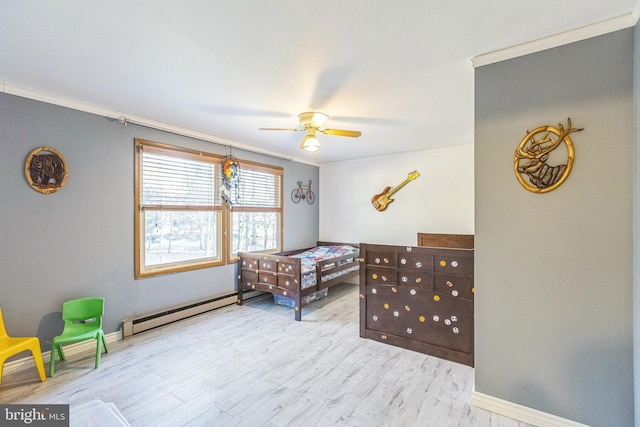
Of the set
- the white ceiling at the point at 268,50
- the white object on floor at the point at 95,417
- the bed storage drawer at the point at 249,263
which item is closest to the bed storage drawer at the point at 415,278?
the white ceiling at the point at 268,50

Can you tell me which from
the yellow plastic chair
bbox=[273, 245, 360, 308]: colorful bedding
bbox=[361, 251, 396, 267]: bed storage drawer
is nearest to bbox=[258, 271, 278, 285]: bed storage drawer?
bbox=[273, 245, 360, 308]: colorful bedding

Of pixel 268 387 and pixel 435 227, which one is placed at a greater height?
pixel 435 227

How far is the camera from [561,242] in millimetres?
1726

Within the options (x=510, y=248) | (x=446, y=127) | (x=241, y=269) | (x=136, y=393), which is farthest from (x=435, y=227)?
(x=136, y=393)

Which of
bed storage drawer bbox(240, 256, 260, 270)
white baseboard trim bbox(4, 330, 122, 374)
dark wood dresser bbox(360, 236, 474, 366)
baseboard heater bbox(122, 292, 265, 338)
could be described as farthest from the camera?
bed storage drawer bbox(240, 256, 260, 270)

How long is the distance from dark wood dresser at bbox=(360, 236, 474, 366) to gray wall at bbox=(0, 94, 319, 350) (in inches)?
99.2

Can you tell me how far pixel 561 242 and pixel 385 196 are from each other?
11.6ft

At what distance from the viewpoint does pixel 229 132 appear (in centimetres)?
377

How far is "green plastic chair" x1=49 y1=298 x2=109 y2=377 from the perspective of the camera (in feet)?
8.09

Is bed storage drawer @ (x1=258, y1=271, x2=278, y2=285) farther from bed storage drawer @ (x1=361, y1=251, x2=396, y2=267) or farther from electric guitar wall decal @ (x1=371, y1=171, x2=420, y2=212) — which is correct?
electric guitar wall decal @ (x1=371, y1=171, x2=420, y2=212)

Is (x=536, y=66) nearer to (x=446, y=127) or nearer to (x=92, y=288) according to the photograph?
(x=446, y=127)

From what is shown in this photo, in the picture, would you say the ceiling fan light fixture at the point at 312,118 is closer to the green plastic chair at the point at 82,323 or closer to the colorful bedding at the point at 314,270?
the colorful bedding at the point at 314,270

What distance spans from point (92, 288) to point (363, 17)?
3.51 m

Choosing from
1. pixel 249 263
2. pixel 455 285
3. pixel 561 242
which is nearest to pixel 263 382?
pixel 455 285
